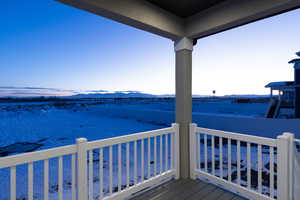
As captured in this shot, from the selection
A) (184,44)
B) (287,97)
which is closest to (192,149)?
(184,44)

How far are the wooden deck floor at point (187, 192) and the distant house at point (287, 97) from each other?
10.0 m

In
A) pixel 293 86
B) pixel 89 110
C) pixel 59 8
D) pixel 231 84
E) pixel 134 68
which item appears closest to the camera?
pixel 59 8

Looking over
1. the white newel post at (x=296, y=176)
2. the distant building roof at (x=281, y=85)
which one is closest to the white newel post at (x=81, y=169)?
the white newel post at (x=296, y=176)

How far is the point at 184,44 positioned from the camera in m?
2.33

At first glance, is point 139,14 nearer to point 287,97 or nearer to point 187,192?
point 187,192

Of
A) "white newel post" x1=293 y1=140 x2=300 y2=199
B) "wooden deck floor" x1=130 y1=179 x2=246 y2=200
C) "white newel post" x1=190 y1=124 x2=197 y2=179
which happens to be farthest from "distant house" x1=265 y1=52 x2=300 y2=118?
"wooden deck floor" x1=130 y1=179 x2=246 y2=200

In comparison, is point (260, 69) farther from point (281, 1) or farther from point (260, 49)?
point (281, 1)

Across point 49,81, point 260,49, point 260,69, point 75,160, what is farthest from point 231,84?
point 49,81

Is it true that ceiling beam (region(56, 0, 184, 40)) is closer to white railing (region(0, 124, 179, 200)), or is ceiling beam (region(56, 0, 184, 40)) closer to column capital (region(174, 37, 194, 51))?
column capital (region(174, 37, 194, 51))

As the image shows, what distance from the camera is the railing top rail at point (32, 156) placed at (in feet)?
3.43

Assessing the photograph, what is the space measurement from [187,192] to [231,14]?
2.32m

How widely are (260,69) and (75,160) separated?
11.7 metres

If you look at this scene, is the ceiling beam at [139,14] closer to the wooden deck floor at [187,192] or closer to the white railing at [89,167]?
the white railing at [89,167]

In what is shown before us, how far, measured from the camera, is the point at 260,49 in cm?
643
